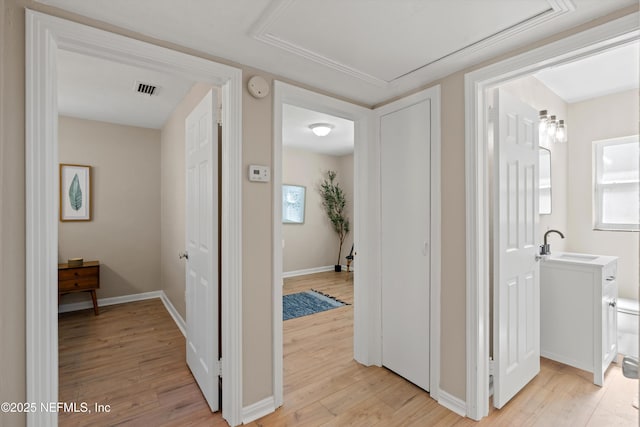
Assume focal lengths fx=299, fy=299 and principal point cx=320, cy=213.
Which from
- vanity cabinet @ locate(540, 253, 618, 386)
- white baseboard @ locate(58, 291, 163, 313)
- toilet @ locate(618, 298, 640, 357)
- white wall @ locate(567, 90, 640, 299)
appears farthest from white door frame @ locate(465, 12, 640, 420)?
white baseboard @ locate(58, 291, 163, 313)

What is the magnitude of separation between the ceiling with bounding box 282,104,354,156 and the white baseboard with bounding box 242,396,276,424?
107 inches

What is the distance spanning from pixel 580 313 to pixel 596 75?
2.13 metres

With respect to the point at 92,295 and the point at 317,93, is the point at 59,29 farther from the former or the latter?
A: the point at 92,295

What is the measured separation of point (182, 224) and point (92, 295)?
1.70 m

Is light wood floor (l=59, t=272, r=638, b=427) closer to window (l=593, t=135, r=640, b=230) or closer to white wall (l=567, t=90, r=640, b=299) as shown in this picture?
white wall (l=567, t=90, r=640, b=299)

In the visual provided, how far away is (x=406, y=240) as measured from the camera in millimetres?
2275

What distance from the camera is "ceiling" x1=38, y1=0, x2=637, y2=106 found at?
4.40 ft

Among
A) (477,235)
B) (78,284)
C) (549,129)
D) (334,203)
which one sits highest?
(549,129)

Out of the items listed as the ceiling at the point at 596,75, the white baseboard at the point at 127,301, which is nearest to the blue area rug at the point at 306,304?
the white baseboard at the point at 127,301

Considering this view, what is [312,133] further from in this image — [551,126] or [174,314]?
[174,314]

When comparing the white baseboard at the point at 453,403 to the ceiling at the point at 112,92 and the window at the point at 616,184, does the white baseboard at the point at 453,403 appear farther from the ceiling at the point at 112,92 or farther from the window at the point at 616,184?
the ceiling at the point at 112,92

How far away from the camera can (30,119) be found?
1.26 metres

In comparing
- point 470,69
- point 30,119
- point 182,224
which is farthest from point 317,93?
point 182,224

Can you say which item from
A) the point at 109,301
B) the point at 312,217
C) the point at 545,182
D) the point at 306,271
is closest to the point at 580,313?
the point at 545,182
